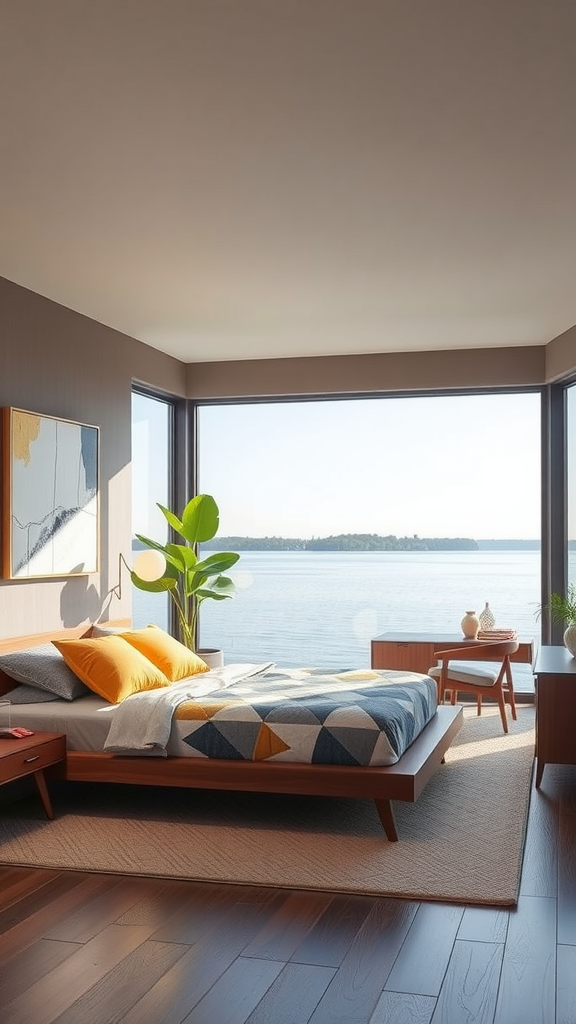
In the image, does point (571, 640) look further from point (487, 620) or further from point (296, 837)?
point (296, 837)

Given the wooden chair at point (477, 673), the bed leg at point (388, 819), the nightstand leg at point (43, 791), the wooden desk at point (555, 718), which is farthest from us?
the wooden chair at point (477, 673)

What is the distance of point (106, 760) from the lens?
186 inches

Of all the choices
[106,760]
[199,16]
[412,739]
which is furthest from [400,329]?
[199,16]

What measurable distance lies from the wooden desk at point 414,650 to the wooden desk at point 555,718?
1895 millimetres

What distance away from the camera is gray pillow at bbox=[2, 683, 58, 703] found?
514 cm

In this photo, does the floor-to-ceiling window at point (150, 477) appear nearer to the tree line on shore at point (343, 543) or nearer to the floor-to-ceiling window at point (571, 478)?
the tree line on shore at point (343, 543)

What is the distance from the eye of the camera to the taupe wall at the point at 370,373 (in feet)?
25.1

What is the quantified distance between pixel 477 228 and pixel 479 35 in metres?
1.85

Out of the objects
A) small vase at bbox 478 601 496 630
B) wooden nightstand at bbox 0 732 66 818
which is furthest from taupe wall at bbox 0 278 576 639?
small vase at bbox 478 601 496 630

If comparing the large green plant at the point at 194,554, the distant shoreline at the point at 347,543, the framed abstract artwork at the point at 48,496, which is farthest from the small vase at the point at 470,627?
the framed abstract artwork at the point at 48,496

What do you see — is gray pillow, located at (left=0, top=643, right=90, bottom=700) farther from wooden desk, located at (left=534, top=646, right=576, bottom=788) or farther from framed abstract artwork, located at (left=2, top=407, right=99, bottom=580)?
wooden desk, located at (left=534, top=646, right=576, bottom=788)

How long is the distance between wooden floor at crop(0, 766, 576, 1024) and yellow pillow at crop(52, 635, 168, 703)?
4.27 feet

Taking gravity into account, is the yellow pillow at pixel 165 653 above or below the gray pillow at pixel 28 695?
above

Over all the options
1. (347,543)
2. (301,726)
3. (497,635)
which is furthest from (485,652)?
(347,543)
